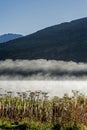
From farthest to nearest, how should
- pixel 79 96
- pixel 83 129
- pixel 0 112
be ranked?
pixel 0 112, pixel 79 96, pixel 83 129

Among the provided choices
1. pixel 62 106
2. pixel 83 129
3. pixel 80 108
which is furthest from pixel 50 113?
pixel 83 129

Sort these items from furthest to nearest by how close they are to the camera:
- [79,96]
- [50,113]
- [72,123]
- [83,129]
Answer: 1. [50,113]
2. [79,96]
3. [72,123]
4. [83,129]

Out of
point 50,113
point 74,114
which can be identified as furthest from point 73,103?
point 50,113

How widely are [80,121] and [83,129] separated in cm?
402

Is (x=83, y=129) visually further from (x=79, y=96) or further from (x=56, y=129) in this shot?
(x=79, y=96)

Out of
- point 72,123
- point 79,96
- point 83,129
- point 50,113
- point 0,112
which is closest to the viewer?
point 83,129

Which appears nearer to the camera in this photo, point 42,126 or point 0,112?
point 42,126

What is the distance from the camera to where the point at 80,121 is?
176 feet

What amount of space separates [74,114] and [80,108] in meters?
1.20

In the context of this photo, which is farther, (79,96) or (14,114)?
(14,114)

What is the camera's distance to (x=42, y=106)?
83.0m

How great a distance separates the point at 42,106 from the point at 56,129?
30.3 metres

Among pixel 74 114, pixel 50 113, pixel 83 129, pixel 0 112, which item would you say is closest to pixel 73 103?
pixel 74 114

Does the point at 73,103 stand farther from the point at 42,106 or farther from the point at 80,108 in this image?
the point at 42,106
